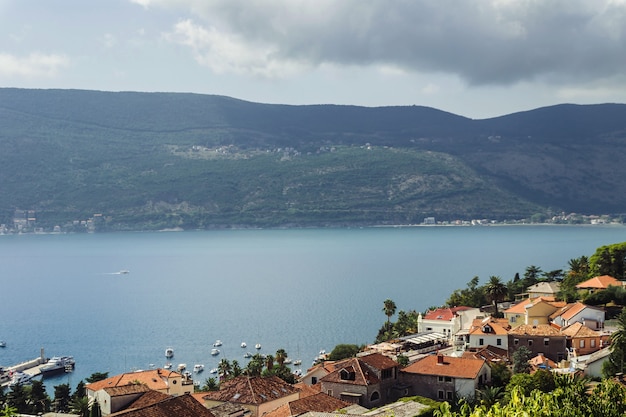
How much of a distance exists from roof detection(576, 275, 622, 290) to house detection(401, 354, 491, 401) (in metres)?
24.7

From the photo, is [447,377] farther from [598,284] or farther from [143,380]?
[598,284]

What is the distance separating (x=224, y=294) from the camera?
147875 mm

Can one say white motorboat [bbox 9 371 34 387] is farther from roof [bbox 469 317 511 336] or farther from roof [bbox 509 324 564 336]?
roof [bbox 509 324 564 336]

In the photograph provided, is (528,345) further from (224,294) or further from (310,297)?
(224,294)

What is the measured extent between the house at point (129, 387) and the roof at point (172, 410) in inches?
216

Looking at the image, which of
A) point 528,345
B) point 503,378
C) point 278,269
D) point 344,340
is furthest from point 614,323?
point 278,269

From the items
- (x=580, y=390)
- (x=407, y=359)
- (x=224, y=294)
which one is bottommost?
(x=224, y=294)

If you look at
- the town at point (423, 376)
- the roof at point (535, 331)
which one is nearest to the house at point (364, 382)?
the town at point (423, 376)

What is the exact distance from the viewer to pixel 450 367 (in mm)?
43250

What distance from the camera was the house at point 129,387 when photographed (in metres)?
36.0

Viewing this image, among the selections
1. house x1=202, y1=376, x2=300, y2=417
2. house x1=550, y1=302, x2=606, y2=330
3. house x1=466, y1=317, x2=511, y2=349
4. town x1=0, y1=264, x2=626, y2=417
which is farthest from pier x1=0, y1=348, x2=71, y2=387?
house x1=550, y1=302, x2=606, y2=330

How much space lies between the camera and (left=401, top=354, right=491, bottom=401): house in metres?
42.1

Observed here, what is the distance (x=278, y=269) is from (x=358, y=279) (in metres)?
33.0

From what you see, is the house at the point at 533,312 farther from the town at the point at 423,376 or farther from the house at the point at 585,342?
the house at the point at 585,342
